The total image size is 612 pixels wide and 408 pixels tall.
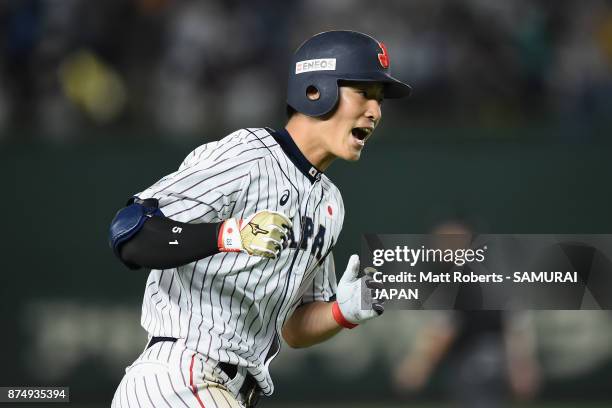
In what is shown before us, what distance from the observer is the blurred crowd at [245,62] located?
11.8 metres

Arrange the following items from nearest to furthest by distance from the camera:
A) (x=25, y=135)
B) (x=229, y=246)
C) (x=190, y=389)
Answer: (x=229, y=246)
(x=190, y=389)
(x=25, y=135)

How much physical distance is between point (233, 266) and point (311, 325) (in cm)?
89

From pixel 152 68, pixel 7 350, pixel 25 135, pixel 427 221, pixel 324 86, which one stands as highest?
pixel 324 86

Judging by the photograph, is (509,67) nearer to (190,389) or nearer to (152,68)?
(152,68)

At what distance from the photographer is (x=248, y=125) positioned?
11531 mm

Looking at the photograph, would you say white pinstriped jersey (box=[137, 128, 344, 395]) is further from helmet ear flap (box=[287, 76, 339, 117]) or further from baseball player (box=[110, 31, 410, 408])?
helmet ear flap (box=[287, 76, 339, 117])

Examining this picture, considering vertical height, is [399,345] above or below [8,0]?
below

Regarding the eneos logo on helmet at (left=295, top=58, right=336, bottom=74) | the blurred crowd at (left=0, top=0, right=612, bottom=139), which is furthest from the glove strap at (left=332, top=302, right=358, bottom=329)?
the blurred crowd at (left=0, top=0, right=612, bottom=139)

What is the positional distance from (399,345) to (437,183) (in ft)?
6.23

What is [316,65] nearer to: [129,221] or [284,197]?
[284,197]

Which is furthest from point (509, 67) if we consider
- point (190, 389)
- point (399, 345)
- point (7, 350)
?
point (190, 389)

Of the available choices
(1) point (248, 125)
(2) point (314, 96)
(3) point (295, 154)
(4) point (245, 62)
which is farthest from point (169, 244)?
(4) point (245, 62)

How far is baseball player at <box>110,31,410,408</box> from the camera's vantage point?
400cm

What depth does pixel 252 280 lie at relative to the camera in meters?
4.51
